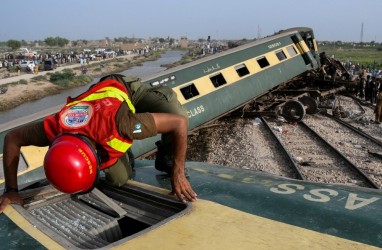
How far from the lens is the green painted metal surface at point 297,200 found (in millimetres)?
2117

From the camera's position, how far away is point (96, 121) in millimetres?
2395

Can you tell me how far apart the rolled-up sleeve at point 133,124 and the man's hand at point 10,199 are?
0.87 metres

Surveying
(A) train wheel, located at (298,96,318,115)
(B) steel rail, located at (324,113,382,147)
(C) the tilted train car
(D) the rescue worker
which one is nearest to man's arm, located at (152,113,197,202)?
(D) the rescue worker

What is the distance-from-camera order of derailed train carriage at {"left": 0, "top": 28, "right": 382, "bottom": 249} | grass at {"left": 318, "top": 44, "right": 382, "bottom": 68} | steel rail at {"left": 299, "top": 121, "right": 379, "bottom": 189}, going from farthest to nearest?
grass at {"left": 318, "top": 44, "right": 382, "bottom": 68} → steel rail at {"left": 299, "top": 121, "right": 379, "bottom": 189} → derailed train carriage at {"left": 0, "top": 28, "right": 382, "bottom": 249}

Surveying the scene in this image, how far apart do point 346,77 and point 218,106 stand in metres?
11.0

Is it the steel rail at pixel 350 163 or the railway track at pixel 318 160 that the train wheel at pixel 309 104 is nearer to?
the railway track at pixel 318 160

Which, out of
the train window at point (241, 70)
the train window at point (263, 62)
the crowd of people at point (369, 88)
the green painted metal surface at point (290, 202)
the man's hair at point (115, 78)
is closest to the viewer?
the green painted metal surface at point (290, 202)

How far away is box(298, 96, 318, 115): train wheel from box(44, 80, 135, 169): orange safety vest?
12148 millimetres

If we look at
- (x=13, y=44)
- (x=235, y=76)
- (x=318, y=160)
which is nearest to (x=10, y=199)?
(x=318, y=160)

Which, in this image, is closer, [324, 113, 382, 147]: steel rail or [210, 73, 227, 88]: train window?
[324, 113, 382, 147]: steel rail

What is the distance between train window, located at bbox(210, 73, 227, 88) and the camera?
11998mm

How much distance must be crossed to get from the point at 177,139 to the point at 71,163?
2.85 feet

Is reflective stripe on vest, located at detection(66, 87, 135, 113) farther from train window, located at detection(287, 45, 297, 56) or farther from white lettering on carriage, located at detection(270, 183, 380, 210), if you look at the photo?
train window, located at detection(287, 45, 297, 56)

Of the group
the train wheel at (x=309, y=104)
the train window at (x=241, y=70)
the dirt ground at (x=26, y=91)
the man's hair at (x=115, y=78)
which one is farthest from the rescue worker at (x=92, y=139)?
the dirt ground at (x=26, y=91)
